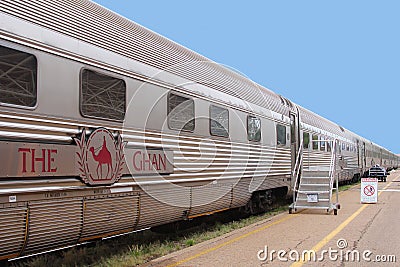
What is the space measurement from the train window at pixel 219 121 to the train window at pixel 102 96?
299cm

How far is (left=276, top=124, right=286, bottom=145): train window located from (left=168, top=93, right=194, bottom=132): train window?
537 cm

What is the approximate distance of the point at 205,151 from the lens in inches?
342

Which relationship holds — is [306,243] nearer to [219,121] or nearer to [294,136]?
[219,121]

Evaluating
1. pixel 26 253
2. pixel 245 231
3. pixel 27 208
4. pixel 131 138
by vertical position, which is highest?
pixel 131 138

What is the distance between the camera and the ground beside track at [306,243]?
22.1ft

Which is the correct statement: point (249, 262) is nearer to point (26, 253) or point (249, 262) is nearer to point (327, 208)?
point (26, 253)

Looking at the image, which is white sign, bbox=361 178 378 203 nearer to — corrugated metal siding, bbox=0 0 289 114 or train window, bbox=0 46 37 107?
corrugated metal siding, bbox=0 0 289 114

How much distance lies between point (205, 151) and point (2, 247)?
15.6ft

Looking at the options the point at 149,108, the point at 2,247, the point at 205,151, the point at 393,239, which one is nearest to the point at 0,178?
the point at 2,247

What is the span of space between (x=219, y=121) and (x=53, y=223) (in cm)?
492

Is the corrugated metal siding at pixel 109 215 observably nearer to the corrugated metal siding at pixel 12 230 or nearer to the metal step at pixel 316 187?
the corrugated metal siding at pixel 12 230

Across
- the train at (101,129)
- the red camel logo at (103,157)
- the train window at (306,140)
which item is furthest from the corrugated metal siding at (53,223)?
the train window at (306,140)

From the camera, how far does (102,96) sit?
19.4ft

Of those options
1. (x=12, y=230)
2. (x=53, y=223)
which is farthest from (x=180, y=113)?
(x=12, y=230)
